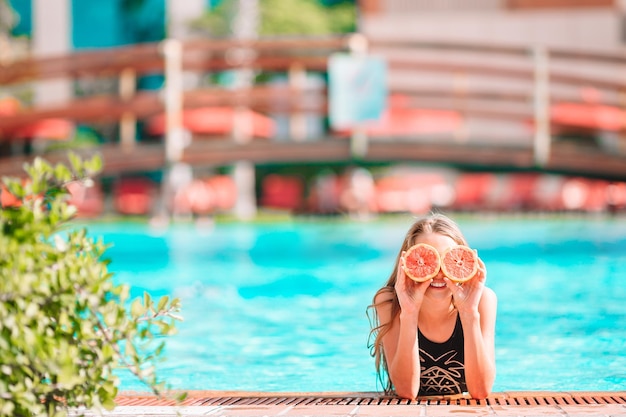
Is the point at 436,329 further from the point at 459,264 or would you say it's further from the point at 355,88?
the point at 355,88

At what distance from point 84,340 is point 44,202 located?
300 millimetres

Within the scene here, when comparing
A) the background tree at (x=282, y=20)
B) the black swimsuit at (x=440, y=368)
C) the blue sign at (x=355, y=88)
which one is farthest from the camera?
the background tree at (x=282, y=20)

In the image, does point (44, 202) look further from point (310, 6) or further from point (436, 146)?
point (310, 6)

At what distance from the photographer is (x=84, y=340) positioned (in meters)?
1.99

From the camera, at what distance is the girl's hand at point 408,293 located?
8.93ft

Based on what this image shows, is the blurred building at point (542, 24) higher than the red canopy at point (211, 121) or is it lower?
higher

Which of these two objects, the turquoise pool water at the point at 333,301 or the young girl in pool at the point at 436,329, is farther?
the turquoise pool water at the point at 333,301

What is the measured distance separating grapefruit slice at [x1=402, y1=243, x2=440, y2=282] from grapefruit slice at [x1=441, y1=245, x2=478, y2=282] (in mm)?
32

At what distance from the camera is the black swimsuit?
2.92 m

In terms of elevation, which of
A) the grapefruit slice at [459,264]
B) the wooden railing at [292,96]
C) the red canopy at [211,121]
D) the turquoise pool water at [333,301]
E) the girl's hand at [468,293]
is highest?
the red canopy at [211,121]

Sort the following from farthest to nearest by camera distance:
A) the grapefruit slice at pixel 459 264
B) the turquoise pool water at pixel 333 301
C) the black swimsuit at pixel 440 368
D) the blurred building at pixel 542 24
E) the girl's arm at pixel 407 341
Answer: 1. the blurred building at pixel 542 24
2. the turquoise pool water at pixel 333 301
3. the black swimsuit at pixel 440 368
4. the girl's arm at pixel 407 341
5. the grapefruit slice at pixel 459 264

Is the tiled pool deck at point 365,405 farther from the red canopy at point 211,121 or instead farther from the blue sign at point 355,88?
the red canopy at point 211,121

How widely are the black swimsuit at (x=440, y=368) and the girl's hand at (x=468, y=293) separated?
0.78 ft

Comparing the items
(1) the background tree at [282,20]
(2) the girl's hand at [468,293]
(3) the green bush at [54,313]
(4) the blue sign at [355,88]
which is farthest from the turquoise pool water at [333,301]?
(1) the background tree at [282,20]
